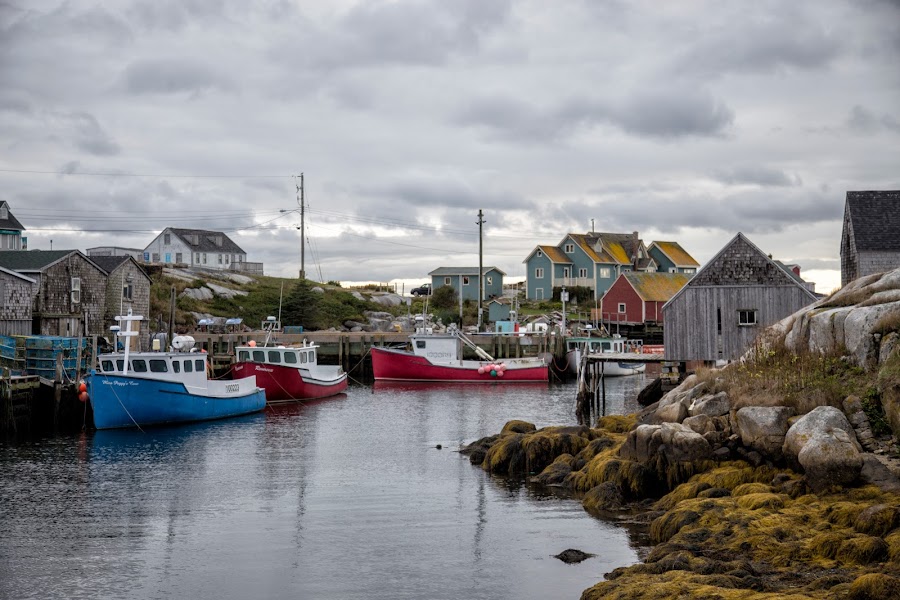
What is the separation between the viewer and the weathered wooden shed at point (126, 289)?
54719 millimetres

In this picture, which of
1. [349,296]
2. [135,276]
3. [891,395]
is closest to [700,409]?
[891,395]

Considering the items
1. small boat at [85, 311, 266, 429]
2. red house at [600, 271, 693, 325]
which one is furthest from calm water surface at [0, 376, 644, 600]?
red house at [600, 271, 693, 325]

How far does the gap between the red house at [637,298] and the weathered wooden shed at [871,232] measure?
38.1 m

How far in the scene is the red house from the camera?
251 feet

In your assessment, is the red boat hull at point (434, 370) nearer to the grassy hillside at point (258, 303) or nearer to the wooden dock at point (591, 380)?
the wooden dock at point (591, 380)

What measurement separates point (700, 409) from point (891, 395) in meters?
4.57

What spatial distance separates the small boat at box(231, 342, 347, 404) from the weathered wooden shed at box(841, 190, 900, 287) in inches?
1011

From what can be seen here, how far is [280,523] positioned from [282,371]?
27.2 metres

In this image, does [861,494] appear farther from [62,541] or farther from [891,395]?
[62,541]

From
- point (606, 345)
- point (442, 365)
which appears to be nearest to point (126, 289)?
point (442, 365)

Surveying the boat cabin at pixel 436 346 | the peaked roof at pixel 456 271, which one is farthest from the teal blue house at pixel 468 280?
the boat cabin at pixel 436 346

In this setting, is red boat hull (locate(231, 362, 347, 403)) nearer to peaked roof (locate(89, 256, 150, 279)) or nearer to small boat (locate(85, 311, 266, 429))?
small boat (locate(85, 311, 266, 429))

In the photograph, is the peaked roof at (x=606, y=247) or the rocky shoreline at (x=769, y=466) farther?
the peaked roof at (x=606, y=247)

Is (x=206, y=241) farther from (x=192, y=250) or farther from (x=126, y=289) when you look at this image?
(x=126, y=289)
